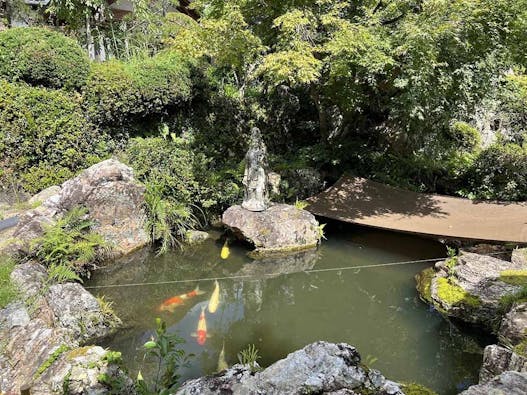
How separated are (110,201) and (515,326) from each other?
667cm

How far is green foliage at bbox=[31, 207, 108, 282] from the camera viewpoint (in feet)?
21.9

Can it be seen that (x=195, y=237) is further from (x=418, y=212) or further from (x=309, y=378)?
(x=309, y=378)

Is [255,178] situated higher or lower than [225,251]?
higher

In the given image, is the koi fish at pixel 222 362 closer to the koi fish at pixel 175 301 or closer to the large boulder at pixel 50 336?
the koi fish at pixel 175 301

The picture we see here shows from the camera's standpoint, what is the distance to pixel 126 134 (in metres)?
10.2

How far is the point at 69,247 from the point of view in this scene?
6.98 meters

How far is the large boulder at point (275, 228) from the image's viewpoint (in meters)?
8.20

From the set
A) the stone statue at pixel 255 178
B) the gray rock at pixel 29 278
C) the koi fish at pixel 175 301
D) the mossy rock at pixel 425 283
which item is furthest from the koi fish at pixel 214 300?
the mossy rock at pixel 425 283

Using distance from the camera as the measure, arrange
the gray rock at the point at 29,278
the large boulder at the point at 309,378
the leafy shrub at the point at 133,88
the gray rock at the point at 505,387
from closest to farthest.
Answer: the gray rock at the point at 505,387, the large boulder at the point at 309,378, the gray rock at the point at 29,278, the leafy shrub at the point at 133,88

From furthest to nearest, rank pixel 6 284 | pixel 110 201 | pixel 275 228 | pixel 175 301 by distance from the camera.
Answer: pixel 275 228 → pixel 110 201 → pixel 175 301 → pixel 6 284

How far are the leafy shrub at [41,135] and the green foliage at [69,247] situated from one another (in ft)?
5.86

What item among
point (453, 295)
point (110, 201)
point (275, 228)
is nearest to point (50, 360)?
point (110, 201)

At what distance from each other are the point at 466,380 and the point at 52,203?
272 inches

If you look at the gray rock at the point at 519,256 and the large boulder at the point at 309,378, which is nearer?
the large boulder at the point at 309,378
